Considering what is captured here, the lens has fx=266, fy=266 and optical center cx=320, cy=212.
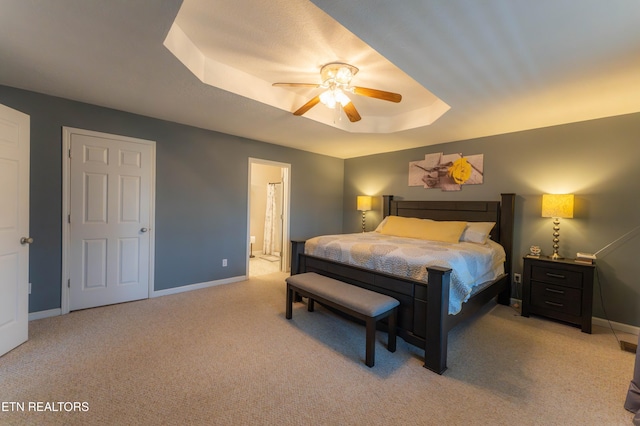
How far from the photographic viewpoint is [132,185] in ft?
10.7

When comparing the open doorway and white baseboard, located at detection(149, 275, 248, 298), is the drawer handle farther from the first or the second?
the open doorway

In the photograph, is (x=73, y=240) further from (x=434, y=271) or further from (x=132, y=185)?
(x=434, y=271)

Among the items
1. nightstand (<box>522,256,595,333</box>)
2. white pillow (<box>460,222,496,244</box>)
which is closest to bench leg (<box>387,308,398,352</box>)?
white pillow (<box>460,222,496,244</box>)

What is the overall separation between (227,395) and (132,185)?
9.02 feet

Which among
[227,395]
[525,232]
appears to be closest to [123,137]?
[227,395]

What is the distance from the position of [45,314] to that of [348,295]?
126 inches

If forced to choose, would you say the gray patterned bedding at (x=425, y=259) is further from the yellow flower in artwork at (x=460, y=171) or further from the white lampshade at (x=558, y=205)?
the yellow flower in artwork at (x=460, y=171)

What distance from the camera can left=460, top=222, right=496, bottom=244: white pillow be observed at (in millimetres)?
3432

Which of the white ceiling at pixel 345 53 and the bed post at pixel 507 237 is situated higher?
the white ceiling at pixel 345 53

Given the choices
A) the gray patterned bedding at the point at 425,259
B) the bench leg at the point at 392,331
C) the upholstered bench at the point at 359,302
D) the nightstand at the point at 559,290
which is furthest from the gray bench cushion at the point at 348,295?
the nightstand at the point at 559,290

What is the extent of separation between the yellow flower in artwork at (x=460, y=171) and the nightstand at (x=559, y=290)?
56.8 inches

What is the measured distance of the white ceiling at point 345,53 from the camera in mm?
1518

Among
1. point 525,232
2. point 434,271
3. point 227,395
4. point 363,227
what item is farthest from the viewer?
point 363,227

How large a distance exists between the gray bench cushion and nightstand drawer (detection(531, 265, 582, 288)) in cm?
198
